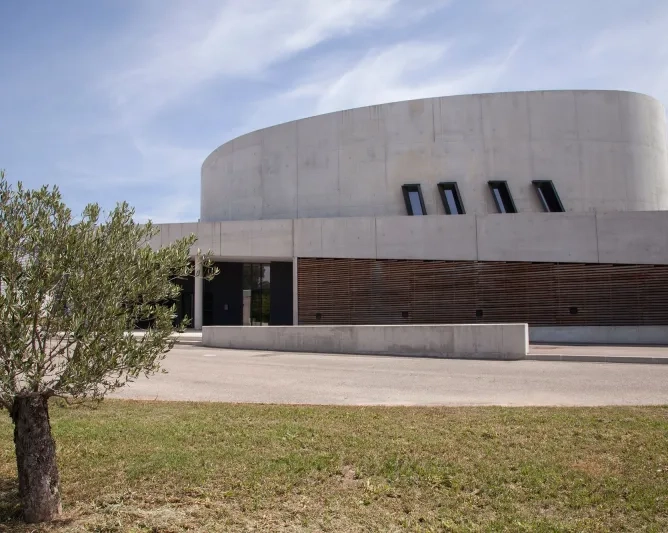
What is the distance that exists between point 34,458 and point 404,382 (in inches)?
334

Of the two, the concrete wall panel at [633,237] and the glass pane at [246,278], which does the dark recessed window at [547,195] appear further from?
the glass pane at [246,278]

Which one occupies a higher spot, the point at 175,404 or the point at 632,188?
the point at 632,188

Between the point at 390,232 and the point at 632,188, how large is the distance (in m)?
12.7

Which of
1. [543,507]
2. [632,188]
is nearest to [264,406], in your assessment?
[543,507]

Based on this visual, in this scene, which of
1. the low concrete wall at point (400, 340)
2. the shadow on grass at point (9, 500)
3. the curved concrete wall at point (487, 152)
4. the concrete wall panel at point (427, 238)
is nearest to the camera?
the shadow on grass at point (9, 500)

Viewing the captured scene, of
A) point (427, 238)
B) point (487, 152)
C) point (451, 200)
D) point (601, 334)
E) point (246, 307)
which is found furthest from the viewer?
point (246, 307)

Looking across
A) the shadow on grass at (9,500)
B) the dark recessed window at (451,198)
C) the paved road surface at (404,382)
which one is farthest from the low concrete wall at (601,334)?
the shadow on grass at (9,500)

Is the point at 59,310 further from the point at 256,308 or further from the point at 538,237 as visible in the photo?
the point at 256,308

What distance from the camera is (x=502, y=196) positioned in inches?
1113

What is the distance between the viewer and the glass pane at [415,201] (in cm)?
2858

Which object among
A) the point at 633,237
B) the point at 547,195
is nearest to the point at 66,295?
the point at 633,237

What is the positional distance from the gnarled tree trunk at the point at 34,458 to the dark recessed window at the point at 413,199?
2470 cm

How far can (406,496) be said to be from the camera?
5.34m

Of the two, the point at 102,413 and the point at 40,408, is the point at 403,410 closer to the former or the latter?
the point at 102,413
